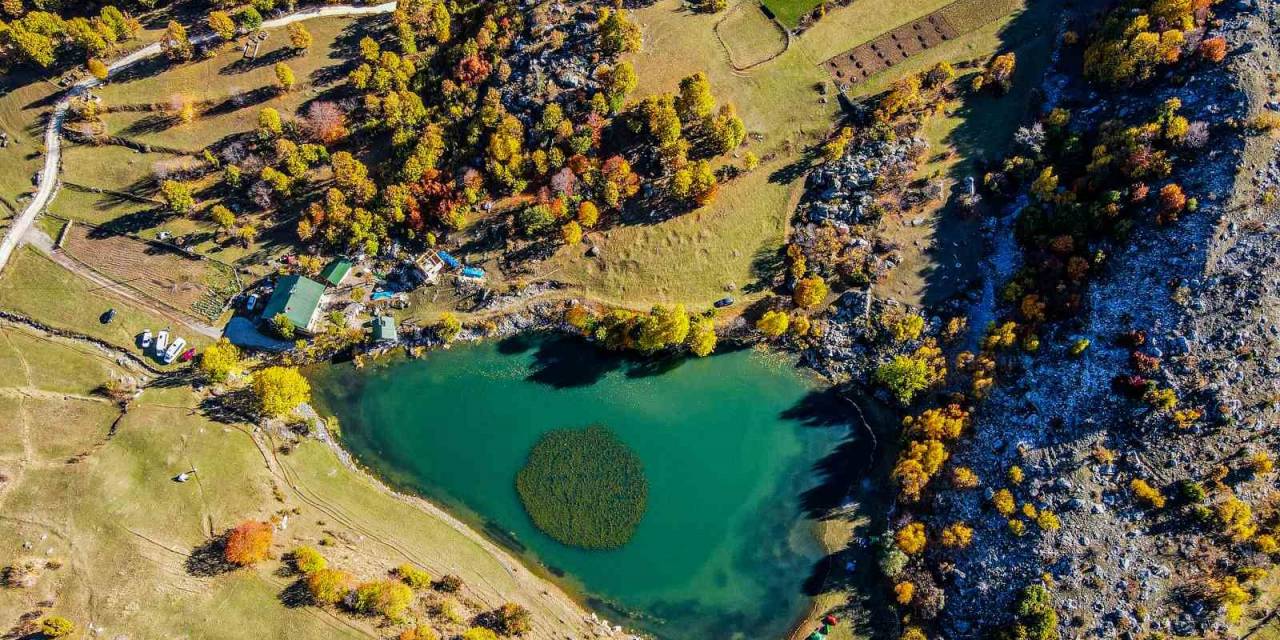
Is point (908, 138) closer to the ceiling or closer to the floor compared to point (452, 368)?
closer to the ceiling

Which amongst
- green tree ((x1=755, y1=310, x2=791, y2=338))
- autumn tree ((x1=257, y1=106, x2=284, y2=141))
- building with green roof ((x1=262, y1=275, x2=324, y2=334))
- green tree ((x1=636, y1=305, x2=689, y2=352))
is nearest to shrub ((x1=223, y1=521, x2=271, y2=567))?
building with green roof ((x1=262, y1=275, x2=324, y2=334))

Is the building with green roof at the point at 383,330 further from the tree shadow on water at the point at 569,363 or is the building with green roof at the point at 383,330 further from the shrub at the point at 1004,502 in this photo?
the shrub at the point at 1004,502

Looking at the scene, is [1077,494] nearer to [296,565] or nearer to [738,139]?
[738,139]

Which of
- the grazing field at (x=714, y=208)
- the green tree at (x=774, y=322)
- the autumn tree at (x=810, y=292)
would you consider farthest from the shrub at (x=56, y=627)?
the autumn tree at (x=810, y=292)

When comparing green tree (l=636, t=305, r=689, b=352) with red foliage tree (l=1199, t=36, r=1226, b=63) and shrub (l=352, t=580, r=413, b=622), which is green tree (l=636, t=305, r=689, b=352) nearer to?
shrub (l=352, t=580, r=413, b=622)

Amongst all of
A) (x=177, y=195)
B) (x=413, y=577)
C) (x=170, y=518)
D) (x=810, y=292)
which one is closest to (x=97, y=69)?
(x=177, y=195)

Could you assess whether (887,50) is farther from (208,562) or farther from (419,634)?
(208,562)

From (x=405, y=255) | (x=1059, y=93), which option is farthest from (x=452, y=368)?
(x=1059, y=93)
